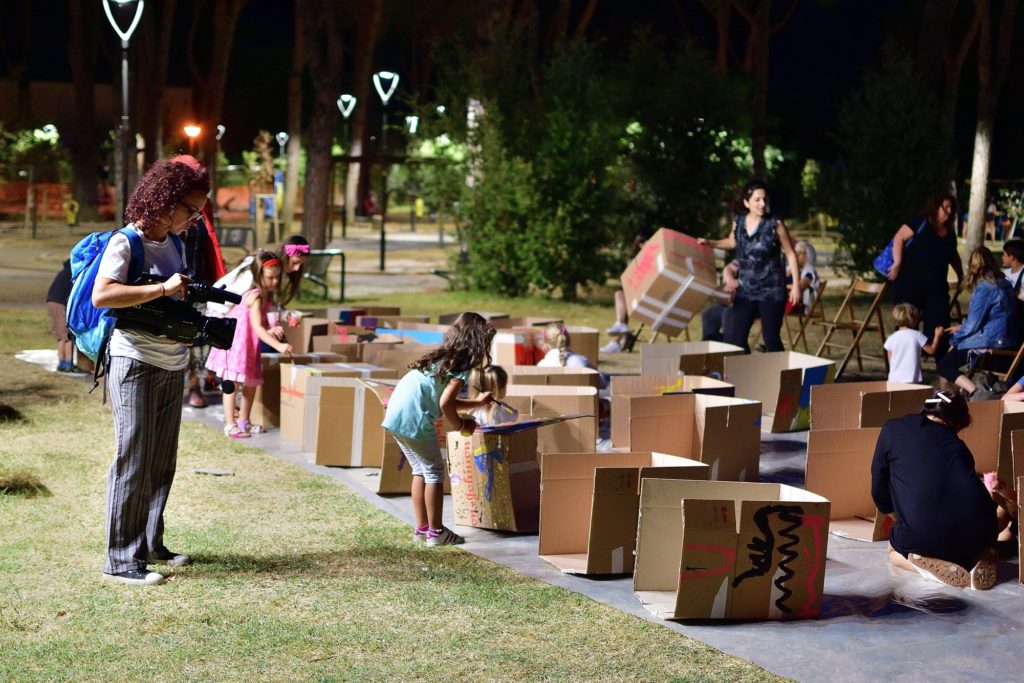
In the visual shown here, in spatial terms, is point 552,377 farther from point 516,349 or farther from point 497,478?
point 497,478

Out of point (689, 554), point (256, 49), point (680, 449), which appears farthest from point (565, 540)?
point (256, 49)

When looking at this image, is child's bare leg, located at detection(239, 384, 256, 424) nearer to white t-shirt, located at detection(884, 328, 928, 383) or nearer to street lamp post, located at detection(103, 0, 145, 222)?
white t-shirt, located at detection(884, 328, 928, 383)

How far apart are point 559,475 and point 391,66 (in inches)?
3044

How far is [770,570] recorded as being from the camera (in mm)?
4863

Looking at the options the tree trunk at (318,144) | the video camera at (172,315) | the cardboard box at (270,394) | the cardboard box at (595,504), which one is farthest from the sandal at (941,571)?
the tree trunk at (318,144)

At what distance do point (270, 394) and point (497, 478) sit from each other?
118 inches

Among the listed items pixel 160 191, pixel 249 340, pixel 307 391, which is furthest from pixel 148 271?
pixel 249 340

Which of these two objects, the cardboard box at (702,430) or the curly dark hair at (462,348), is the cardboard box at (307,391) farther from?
the cardboard box at (702,430)

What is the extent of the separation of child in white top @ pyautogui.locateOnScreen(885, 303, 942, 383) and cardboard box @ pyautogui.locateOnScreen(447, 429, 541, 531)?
3.92 meters

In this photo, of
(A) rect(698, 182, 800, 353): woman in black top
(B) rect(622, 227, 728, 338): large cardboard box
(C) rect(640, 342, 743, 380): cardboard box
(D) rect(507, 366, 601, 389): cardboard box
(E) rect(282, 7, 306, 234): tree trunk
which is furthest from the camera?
(E) rect(282, 7, 306, 234): tree trunk

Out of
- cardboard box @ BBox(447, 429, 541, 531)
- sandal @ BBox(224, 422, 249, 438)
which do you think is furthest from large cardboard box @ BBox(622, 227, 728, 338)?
cardboard box @ BBox(447, 429, 541, 531)

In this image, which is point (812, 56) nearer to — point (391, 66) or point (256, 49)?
point (391, 66)

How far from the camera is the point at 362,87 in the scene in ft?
136

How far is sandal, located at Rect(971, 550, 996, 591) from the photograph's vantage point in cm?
539
